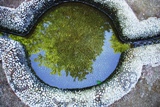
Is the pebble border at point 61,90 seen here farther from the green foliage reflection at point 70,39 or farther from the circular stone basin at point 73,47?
the green foliage reflection at point 70,39

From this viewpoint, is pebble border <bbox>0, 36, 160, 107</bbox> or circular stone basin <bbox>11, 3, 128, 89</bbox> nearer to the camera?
pebble border <bbox>0, 36, 160, 107</bbox>

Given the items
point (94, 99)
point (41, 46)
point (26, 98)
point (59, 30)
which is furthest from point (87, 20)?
point (26, 98)

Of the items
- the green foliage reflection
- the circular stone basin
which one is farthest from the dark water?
the green foliage reflection

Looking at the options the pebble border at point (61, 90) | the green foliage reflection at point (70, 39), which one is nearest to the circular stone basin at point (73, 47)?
the green foliage reflection at point (70, 39)

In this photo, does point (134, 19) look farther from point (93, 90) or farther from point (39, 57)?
point (39, 57)

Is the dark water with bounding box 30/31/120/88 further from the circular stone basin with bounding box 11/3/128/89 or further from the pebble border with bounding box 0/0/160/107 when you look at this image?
the pebble border with bounding box 0/0/160/107

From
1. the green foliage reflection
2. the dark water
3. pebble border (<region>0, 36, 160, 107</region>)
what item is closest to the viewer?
pebble border (<region>0, 36, 160, 107</region>)

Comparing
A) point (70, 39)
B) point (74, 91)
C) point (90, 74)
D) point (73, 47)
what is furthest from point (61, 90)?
point (70, 39)
